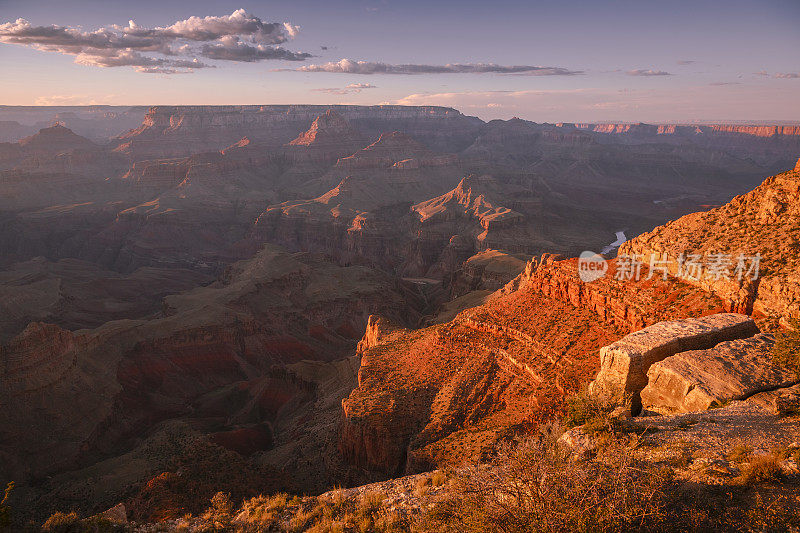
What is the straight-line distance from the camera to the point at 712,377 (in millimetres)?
22094

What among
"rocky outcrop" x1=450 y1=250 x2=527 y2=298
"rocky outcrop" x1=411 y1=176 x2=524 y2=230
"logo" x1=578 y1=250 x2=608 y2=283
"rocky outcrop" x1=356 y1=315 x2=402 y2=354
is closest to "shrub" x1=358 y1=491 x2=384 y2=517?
"logo" x1=578 y1=250 x2=608 y2=283

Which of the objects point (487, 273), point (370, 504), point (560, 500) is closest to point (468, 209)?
point (487, 273)

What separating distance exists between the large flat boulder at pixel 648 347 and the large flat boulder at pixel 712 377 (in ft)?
2.85

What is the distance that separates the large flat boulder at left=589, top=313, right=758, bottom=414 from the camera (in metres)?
24.6

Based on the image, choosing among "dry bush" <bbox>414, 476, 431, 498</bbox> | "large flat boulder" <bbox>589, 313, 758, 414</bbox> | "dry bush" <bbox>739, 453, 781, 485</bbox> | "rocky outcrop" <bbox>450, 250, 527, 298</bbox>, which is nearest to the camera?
"dry bush" <bbox>739, 453, 781, 485</bbox>

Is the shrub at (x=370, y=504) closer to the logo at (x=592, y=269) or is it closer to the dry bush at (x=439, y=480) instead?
the dry bush at (x=439, y=480)

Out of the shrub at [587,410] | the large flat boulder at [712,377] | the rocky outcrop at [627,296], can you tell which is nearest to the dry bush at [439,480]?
the shrub at [587,410]

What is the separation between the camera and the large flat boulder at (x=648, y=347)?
2458cm

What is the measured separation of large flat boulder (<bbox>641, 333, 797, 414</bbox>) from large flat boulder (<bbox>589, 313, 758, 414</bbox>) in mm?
870

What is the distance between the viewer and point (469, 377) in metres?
36.2

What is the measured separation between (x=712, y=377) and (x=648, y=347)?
10.8 ft

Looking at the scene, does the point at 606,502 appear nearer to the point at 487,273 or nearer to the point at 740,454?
the point at 740,454

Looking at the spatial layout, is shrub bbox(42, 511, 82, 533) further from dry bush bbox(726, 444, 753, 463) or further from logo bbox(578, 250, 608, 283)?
logo bbox(578, 250, 608, 283)

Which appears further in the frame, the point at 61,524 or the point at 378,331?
the point at 378,331
